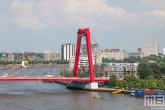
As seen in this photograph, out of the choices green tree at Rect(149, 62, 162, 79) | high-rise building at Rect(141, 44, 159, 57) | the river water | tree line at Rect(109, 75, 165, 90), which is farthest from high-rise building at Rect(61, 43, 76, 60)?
the river water

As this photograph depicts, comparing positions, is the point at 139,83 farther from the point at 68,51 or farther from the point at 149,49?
the point at 149,49

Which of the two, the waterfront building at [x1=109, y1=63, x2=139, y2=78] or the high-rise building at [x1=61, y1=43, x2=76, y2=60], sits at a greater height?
the high-rise building at [x1=61, y1=43, x2=76, y2=60]

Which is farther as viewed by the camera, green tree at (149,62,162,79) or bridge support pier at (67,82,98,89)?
green tree at (149,62,162,79)

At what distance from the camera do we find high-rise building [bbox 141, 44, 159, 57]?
99.4 metres

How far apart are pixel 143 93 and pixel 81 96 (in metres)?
3.52

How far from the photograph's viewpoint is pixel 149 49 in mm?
100062

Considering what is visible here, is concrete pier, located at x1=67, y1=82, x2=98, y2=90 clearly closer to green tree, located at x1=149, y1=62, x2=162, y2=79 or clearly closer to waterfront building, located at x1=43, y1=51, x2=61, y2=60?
green tree, located at x1=149, y1=62, x2=162, y2=79

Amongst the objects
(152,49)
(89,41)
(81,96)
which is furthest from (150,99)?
(152,49)

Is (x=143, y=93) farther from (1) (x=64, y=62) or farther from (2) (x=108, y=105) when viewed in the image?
(1) (x=64, y=62)

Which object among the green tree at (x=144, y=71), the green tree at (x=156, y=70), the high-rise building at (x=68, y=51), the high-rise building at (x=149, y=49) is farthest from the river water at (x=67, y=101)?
the high-rise building at (x=149, y=49)

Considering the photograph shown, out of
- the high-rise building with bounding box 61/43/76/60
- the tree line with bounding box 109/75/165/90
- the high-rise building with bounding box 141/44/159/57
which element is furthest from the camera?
the high-rise building with bounding box 141/44/159/57

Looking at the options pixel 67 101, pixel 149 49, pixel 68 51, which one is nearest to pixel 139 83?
pixel 67 101

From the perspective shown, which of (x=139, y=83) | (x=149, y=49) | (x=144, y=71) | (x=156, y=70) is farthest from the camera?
(x=149, y=49)

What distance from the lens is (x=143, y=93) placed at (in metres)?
22.1
